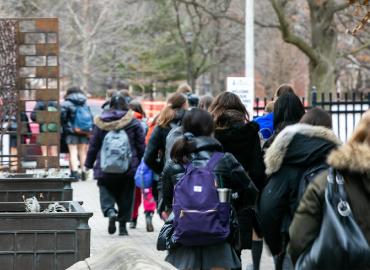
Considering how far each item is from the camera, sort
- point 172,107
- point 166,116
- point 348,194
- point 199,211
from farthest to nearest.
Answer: point 172,107 < point 166,116 < point 199,211 < point 348,194

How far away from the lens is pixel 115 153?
47.4 feet

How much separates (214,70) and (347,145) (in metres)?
52.7

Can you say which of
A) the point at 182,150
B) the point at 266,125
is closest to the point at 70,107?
the point at 266,125

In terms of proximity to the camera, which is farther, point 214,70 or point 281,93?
point 214,70

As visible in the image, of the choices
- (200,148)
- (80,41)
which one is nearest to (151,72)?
(80,41)

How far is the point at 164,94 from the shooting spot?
62.6 meters

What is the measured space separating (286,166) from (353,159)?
2.41 metres

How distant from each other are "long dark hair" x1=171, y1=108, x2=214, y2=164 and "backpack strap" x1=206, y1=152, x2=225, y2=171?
15 cm

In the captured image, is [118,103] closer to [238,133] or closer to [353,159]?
[238,133]

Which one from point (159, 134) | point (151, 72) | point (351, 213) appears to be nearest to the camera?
point (351, 213)

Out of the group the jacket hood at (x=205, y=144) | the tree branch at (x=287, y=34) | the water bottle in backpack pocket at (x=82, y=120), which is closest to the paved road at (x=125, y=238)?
the jacket hood at (x=205, y=144)

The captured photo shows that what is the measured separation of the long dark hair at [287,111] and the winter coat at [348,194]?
140 inches

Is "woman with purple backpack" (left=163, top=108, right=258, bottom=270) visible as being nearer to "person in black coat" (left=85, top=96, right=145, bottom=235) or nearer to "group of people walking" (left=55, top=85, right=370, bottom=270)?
"group of people walking" (left=55, top=85, right=370, bottom=270)

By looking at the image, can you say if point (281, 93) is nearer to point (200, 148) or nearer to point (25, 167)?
point (200, 148)
